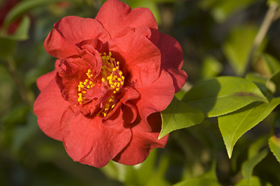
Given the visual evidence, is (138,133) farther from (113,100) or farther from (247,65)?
(247,65)

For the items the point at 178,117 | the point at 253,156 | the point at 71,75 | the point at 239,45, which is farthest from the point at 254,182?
the point at 239,45

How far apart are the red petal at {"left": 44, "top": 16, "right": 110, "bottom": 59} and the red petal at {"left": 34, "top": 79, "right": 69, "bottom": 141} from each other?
0.09 metres

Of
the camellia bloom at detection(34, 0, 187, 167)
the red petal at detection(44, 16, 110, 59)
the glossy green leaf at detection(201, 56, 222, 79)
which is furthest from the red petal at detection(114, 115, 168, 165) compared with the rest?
the glossy green leaf at detection(201, 56, 222, 79)

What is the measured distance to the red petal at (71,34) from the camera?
0.64m

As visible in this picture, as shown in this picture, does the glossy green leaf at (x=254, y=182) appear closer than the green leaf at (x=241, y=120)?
No

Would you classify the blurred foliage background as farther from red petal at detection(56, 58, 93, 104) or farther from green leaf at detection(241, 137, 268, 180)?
red petal at detection(56, 58, 93, 104)

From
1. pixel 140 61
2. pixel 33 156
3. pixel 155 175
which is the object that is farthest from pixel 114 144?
pixel 33 156

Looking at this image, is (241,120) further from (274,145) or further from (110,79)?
(110,79)

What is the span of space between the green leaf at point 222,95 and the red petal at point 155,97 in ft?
0.46

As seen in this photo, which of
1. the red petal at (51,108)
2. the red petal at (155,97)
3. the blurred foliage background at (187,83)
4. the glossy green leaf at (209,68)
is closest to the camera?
the red petal at (155,97)

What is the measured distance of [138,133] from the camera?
648mm

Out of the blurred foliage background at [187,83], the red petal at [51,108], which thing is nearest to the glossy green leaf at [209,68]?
the blurred foliage background at [187,83]

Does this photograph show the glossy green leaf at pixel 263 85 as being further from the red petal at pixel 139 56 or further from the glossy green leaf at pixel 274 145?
the red petal at pixel 139 56

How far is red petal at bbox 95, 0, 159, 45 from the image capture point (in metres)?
0.64
